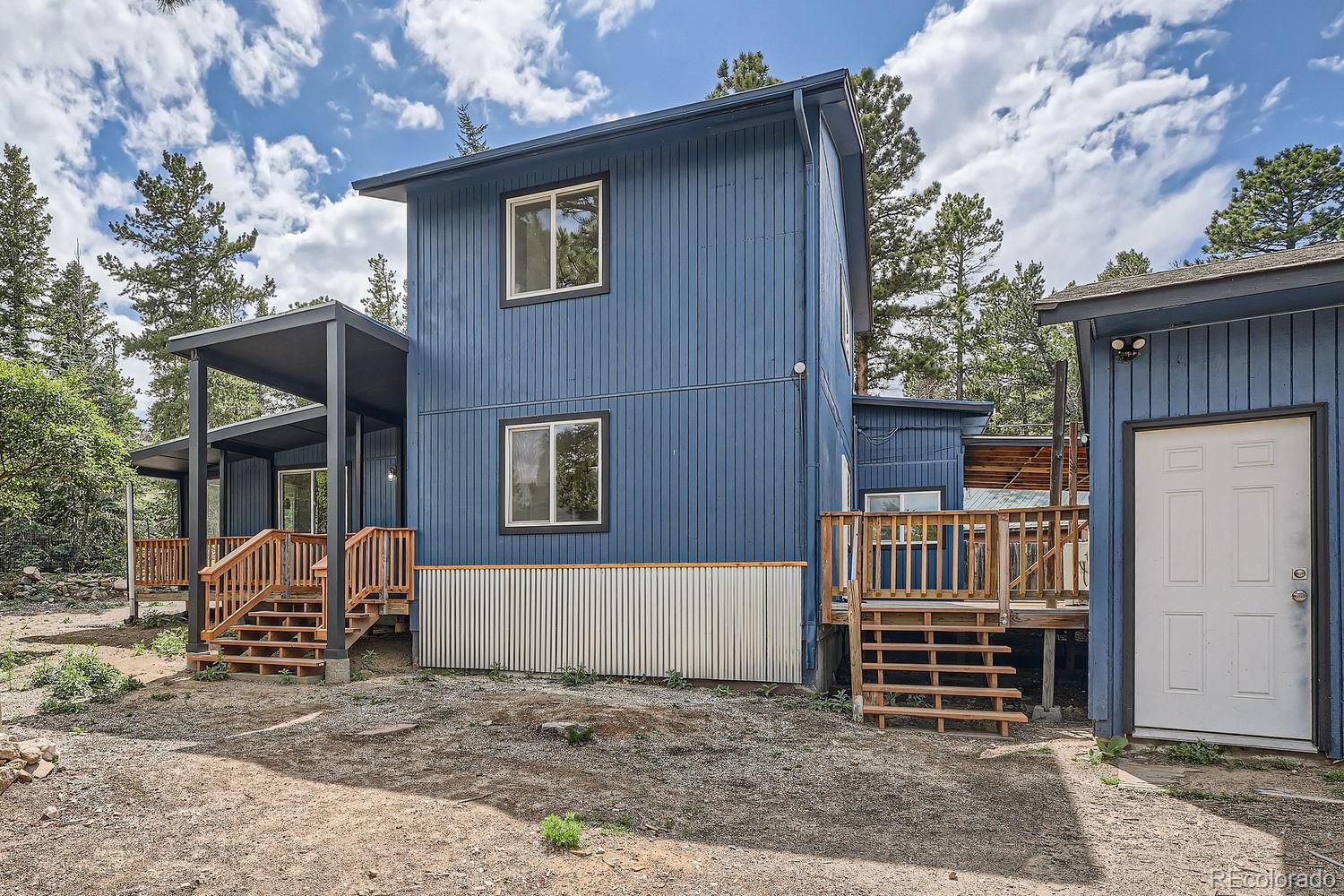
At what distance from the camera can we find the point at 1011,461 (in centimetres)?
1405

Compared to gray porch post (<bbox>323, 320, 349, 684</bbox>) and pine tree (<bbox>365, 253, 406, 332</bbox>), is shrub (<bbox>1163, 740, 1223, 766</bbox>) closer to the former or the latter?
gray porch post (<bbox>323, 320, 349, 684</bbox>)

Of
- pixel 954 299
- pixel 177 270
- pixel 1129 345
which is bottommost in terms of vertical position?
pixel 1129 345

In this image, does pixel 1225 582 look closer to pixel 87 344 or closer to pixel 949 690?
pixel 949 690

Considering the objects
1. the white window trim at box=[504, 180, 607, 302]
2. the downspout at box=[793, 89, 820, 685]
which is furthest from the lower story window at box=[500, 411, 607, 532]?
the downspout at box=[793, 89, 820, 685]

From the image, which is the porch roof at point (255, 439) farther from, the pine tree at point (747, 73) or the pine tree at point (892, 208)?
the pine tree at point (892, 208)

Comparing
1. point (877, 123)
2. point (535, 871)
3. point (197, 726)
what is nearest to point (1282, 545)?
point (535, 871)

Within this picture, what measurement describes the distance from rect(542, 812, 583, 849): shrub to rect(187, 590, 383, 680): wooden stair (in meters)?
5.49

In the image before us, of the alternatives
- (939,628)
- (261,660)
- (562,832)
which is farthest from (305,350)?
(939,628)

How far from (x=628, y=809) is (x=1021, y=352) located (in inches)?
1100

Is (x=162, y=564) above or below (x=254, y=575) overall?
below

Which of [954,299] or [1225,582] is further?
[954,299]

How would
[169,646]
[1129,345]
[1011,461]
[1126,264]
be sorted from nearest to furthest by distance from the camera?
[1129,345]
[169,646]
[1011,461]
[1126,264]

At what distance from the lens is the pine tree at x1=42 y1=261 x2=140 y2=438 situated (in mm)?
24281

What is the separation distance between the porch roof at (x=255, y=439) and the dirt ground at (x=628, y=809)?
6.56 m
